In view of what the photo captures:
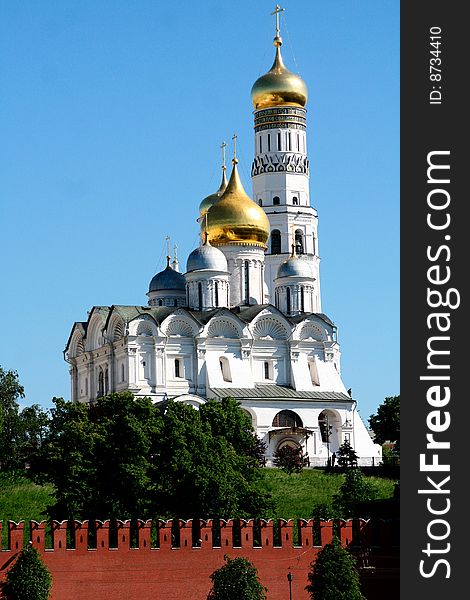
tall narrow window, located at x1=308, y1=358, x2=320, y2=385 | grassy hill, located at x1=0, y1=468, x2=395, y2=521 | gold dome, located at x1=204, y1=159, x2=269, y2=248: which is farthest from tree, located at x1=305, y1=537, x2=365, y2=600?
gold dome, located at x1=204, y1=159, x2=269, y2=248

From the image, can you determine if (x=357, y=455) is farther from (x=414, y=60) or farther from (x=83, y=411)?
(x=414, y=60)

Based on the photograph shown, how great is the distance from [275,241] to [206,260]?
250 inches

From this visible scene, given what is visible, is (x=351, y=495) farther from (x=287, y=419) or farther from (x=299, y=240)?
(x=299, y=240)

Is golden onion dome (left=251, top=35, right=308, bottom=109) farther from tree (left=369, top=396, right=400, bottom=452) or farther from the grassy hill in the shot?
the grassy hill

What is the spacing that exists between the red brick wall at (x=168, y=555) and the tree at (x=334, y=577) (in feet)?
4.29

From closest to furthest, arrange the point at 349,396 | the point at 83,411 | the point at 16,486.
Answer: the point at 83,411 < the point at 16,486 < the point at 349,396

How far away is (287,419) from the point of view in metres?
60.1

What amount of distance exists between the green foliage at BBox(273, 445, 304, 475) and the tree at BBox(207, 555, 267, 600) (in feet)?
80.1

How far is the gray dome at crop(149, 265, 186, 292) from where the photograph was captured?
63.9m

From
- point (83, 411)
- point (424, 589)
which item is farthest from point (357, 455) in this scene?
point (424, 589)

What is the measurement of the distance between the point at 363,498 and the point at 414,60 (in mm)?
23057

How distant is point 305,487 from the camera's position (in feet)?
162

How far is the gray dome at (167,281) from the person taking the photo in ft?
210

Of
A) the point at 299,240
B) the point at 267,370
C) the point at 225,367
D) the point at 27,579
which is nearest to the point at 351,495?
the point at 27,579
